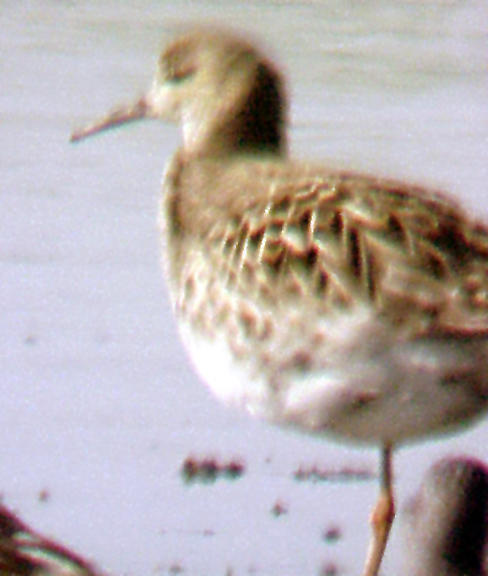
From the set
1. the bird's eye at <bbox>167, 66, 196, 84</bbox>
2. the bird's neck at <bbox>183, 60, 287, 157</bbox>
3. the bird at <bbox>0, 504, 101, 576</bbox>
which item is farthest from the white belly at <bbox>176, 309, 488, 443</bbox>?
the bird's eye at <bbox>167, 66, 196, 84</bbox>

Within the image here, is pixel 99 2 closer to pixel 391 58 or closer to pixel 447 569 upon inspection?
pixel 391 58

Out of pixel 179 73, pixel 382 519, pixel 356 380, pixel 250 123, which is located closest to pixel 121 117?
pixel 179 73

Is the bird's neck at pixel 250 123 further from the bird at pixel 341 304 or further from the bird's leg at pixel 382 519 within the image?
the bird's leg at pixel 382 519

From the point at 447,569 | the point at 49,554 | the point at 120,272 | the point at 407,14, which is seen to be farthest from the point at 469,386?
the point at 407,14

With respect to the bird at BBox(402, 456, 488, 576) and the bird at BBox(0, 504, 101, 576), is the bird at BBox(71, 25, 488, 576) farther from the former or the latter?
the bird at BBox(0, 504, 101, 576)

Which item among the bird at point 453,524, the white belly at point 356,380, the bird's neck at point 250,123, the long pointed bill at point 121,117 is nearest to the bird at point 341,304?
the white belly at point 356,380

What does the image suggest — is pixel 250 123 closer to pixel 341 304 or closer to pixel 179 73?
pixel 179 73

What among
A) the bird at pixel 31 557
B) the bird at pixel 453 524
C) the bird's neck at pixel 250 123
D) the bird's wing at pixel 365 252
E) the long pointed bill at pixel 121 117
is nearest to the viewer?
the bird at pixel 31 557
